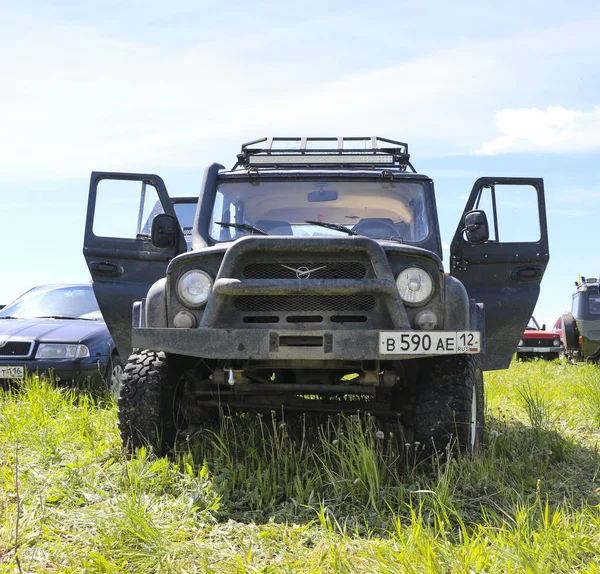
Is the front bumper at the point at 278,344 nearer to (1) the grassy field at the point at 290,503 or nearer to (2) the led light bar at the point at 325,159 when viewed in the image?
(1) the grassy field at the point at 290,503

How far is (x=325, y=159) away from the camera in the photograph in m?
5.86

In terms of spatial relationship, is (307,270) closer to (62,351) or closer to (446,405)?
(446,405)

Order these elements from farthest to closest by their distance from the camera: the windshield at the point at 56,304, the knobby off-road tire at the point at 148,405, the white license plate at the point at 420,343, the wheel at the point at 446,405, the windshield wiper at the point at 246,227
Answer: the windshield at the point at 56,304, the windshield wiper at the point at 246,227, the knobby off-road tire at the point at 148,405, the wheel at the point at 446,405, the white license plate at the point at 420,343

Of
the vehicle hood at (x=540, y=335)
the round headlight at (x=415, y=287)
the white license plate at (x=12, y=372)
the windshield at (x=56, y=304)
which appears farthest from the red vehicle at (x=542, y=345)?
the round headlight at (x=415, y=287)

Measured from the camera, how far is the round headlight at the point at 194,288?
4402mm

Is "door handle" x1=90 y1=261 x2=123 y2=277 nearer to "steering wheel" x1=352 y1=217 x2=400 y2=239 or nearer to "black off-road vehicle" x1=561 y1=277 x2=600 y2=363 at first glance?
"steering wheel" x1=352 y1=217 x2=400 y2=239

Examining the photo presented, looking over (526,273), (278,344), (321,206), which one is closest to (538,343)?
(526,273)

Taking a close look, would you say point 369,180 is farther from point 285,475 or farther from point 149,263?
point 285,475

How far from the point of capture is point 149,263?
18.7ft

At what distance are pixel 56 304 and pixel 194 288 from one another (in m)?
5.05

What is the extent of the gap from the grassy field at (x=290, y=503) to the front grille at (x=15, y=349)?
201cm

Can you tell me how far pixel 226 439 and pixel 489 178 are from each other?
2.61m

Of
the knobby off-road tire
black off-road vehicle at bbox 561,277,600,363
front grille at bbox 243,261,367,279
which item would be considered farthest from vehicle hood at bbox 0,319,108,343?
black off-road vehicle at bbox 561,277,600,363

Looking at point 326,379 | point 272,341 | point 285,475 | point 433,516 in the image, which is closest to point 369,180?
point 326,379
